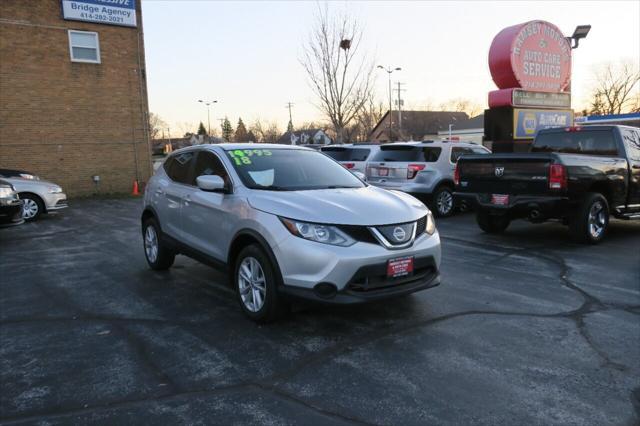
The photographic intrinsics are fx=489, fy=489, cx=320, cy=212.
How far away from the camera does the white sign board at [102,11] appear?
16.9m

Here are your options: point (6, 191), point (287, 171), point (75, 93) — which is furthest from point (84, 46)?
point (287, 171)

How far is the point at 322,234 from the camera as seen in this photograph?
3.95m

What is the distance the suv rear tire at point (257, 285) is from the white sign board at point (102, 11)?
16269 millimetres

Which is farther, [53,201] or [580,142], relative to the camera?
[53,201]

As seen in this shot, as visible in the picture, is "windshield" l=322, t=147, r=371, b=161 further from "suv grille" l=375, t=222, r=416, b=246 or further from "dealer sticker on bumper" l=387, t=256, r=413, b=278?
"dealer sticker on bumper" l=387, t=256, r=413, b=278

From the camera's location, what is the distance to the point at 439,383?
3.31 metres

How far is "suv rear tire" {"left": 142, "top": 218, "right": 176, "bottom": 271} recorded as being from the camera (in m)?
6.27

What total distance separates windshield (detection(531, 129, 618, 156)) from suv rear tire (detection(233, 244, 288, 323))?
674 centimetres

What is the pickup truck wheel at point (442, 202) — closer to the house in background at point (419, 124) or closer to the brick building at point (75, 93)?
the brick building at point (75, 93)

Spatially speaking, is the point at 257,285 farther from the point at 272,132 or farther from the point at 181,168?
the point at 272,132

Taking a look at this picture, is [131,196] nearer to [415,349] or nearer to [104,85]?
[104,85]

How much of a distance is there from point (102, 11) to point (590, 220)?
56.5 ft

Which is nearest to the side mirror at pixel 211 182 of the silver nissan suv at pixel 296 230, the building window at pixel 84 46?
the silver nissan suv at pixel 296 230

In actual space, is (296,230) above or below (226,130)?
below
